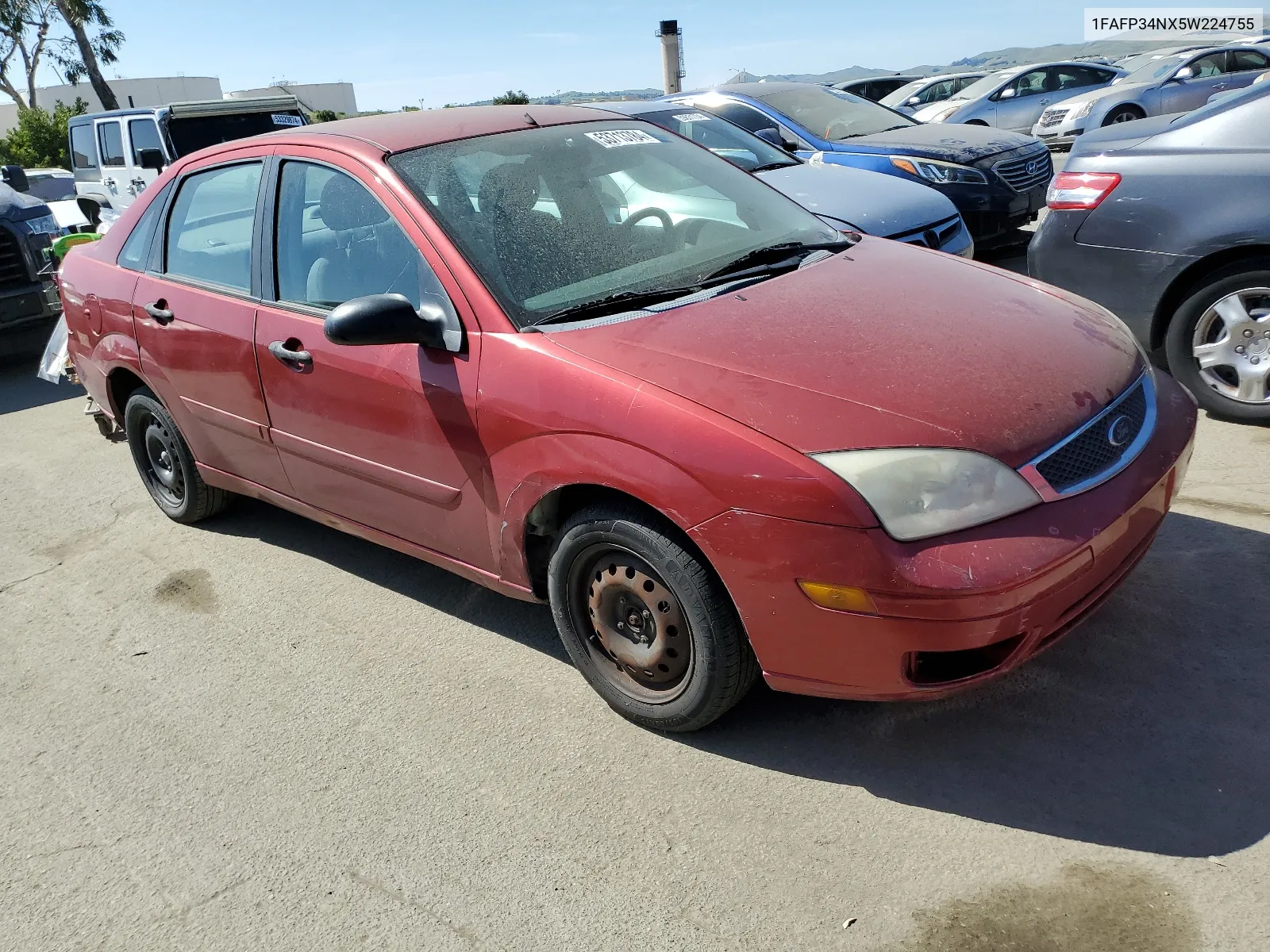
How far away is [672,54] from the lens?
18031mm

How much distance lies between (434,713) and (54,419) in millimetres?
5225

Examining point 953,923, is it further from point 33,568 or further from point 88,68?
point 88,68

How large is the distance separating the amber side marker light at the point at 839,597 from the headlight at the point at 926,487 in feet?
0.54

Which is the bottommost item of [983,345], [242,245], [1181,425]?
[1181,425]

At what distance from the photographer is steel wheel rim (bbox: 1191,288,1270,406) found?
14.5 feet

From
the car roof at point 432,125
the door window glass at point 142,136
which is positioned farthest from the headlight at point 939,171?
the door window glass at point 142,136

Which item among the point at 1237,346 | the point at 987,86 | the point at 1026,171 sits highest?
the point at 987,86

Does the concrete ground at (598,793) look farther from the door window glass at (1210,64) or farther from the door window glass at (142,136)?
the door window glass at (1210,64)

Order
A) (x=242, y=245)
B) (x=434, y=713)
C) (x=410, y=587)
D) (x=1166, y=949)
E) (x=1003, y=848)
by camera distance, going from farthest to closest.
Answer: (x=410, y=587) < (x=242, y=245) < (x=434, y=713) < (x=1003, y=848) < (x=1166, y=949)

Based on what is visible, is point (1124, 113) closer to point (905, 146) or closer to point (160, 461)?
point (905, 146)

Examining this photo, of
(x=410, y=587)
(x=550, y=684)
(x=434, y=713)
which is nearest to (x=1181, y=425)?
(x=550, y=684)

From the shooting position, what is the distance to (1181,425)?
294 centimetres

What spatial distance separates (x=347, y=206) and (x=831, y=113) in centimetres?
664

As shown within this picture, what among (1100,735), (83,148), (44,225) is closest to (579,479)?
(1100,735)
